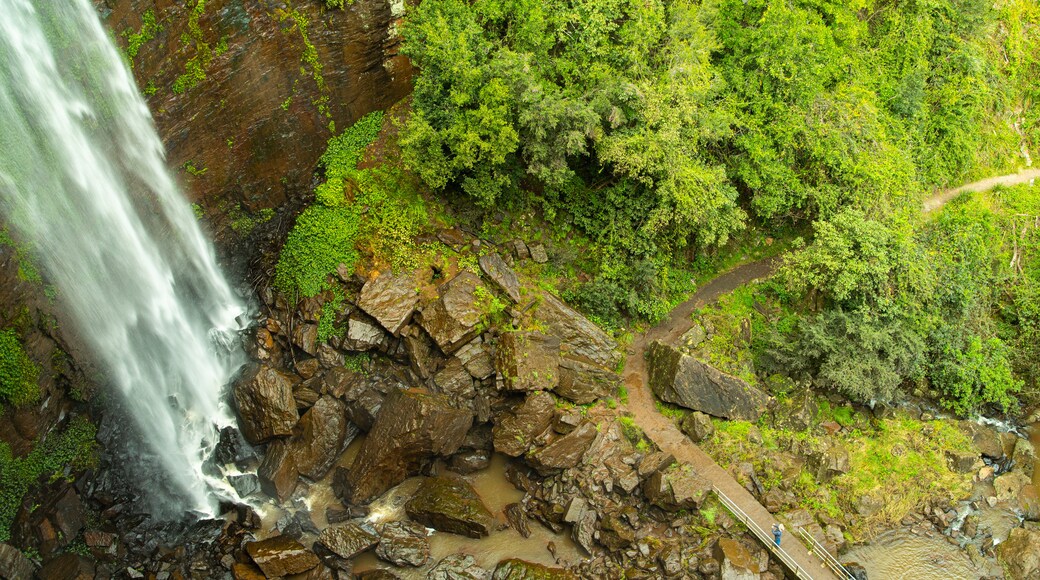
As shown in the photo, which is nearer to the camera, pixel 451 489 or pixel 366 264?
pixel 451 489

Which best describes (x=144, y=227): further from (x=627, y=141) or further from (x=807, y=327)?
(x=807, y=327)

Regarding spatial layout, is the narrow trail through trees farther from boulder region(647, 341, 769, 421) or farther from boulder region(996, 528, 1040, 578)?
boulder region(996, 528, 1040, 578)

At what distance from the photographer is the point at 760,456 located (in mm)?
19109

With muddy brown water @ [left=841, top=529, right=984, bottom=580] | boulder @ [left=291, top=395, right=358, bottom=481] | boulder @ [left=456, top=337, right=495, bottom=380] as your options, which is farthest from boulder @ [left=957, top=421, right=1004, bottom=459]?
boulder @ [left=291, top=395, right=358, bottom=481]

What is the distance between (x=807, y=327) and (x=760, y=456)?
14.3ft

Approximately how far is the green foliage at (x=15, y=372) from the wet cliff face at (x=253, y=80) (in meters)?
5.74

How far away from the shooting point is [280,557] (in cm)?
1619

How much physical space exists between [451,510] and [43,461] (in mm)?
9437

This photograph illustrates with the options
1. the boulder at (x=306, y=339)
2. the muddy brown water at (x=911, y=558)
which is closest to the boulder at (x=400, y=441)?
the boulder at (x=306, y=339)

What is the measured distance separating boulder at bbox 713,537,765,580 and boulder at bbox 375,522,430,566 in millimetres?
7139

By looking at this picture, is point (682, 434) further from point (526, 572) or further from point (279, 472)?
point (279, 472)

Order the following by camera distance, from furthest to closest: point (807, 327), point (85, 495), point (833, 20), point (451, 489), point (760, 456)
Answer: point (833, 20), point (807, 327), point (760, 456), point (451, 489), point (85, 495)

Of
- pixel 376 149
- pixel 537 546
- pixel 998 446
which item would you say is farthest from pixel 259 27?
pixel 998 446

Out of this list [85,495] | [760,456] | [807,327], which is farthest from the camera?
[807,327]
